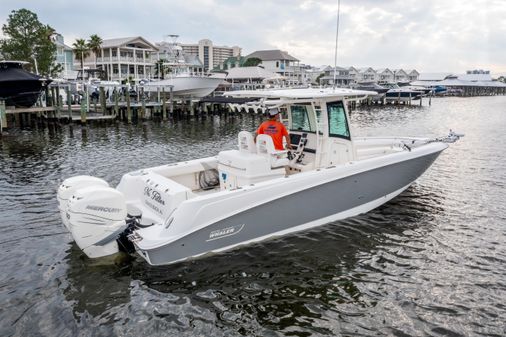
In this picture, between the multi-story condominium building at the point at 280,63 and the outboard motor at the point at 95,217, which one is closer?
the outboard motor at the point at 95,217

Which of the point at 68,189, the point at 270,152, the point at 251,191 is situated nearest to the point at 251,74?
the point at 270,152

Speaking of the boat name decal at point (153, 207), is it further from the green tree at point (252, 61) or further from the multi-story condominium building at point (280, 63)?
the green tree at point (252, 61)

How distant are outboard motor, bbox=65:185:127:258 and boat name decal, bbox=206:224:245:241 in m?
1.38

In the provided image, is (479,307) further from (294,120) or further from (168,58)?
(168,58)

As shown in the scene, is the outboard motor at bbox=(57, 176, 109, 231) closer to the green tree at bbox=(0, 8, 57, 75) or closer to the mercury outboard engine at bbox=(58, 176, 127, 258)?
the mercury outboard engine at bbox=(58, 176, 127, 258)

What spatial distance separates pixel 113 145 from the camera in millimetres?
19109

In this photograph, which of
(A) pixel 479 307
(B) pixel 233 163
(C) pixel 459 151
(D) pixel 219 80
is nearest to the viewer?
(A) pixel 479 307

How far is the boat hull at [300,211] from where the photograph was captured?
614 centimetres

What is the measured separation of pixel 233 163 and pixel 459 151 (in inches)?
547

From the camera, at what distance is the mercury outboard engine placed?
5.72m

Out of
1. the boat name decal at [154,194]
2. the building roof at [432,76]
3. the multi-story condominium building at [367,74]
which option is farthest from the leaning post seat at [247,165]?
the building roof at [432,76]

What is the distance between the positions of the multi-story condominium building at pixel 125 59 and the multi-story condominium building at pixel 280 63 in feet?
105

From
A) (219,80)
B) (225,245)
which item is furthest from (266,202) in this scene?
(219,80)

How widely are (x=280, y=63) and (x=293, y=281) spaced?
87.1m
